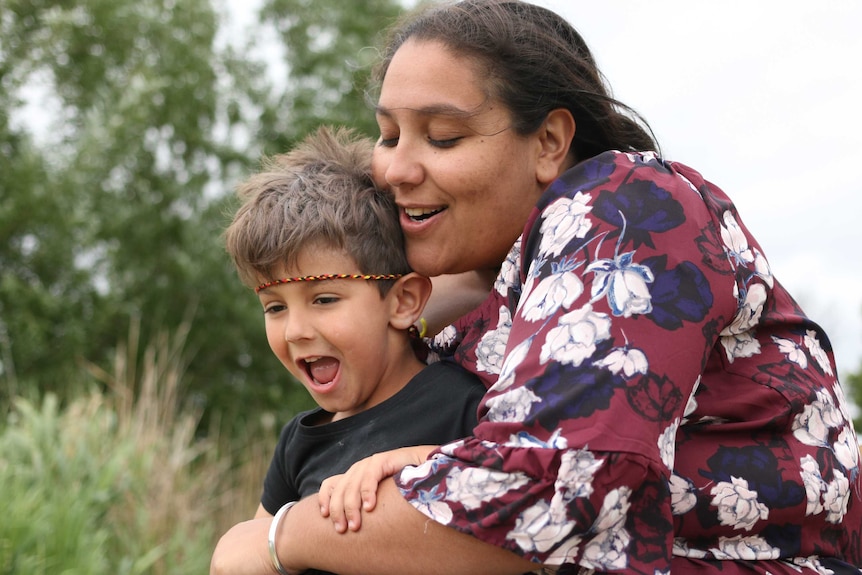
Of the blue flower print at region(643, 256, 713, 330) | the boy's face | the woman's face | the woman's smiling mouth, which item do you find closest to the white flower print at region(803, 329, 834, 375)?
the blue flower print at region(643, 256, 713, 330)

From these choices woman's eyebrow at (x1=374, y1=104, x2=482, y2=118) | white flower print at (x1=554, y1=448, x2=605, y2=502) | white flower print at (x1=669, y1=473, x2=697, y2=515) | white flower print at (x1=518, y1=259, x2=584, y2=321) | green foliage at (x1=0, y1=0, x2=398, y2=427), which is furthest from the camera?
green foliage at (x1=0, y1=0, x2=398, y2=427)

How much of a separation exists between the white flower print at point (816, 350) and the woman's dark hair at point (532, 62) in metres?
0.74

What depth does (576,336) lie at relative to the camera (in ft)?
6.33

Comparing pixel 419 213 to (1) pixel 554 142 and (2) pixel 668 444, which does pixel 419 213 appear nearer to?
(1) pixel 554 142

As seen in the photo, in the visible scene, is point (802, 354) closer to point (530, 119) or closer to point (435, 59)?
point (530, 119)

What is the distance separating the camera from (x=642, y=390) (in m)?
1.89

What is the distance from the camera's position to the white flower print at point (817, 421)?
2262mm

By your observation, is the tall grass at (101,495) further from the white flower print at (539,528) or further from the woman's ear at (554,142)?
the white flower print at (539,528)

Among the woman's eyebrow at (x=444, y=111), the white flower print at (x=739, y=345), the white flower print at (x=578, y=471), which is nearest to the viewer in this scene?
the white flower print at (x=578, y=471)

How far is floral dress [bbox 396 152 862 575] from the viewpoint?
6.17 feet

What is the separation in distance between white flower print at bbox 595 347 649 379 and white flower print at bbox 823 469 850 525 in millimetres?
640

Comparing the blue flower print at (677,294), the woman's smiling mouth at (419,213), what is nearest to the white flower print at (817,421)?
the blue flower print at (677,294)

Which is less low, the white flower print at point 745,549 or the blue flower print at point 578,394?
the blue flower print at point 578,394

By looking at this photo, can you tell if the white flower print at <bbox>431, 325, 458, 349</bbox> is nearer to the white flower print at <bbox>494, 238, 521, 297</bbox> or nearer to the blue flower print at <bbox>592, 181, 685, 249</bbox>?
the white flower print at <bbox>494, 238, 521, 297</bbox>
